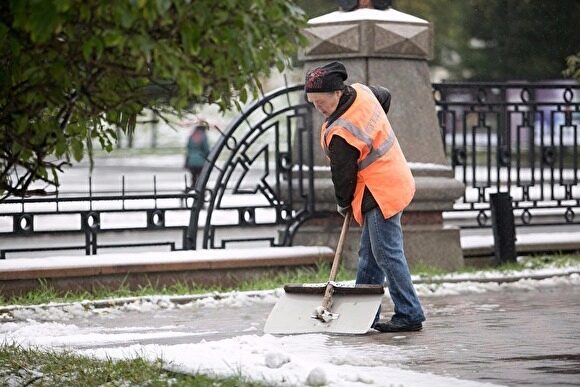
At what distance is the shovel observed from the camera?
29.1ft

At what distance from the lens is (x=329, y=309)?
9.02 metres

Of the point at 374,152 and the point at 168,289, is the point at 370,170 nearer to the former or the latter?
the point at 374,152

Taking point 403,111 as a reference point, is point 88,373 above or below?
below

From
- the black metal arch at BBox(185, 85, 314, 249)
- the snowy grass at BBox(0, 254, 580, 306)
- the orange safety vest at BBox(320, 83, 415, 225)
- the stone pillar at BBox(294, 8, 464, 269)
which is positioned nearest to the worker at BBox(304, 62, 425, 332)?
the orange safety vest at BBox(320, 83, 415, 225)

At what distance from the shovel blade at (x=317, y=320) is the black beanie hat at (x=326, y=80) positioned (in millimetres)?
1335

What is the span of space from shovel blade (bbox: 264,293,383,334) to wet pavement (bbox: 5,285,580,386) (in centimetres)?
9

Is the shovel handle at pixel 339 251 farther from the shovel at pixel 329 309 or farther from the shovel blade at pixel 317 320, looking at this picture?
the shovel blade at pixel 317 320

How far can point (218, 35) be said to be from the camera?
18.4ft

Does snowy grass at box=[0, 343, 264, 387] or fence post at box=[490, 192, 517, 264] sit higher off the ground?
snowy grass at box=[0, 343, 264, 387]

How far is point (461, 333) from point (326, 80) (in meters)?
1.84

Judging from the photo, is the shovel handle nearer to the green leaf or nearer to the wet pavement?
the wet pavement

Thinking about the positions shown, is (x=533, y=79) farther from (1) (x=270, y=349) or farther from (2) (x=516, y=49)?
(1) (x=270, y=349)

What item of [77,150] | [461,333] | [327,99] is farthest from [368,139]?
[77,150]

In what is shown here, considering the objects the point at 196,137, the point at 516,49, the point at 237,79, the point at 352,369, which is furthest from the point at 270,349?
the point at 516,49
